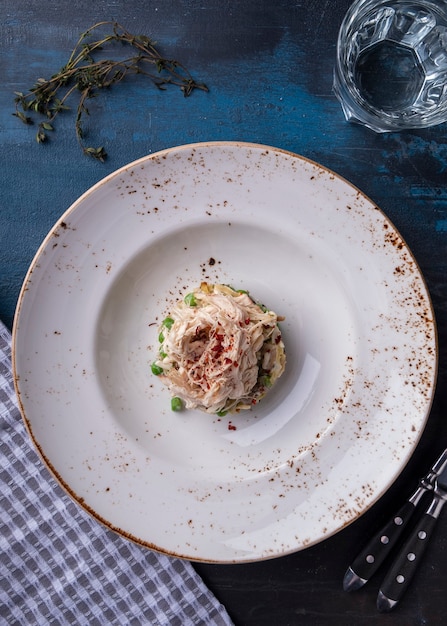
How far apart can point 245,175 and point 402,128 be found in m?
0.80

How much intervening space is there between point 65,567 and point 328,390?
1.41 metres

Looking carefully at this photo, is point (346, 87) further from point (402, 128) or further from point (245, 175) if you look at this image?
point (245, 175)

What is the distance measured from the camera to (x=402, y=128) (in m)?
2.71

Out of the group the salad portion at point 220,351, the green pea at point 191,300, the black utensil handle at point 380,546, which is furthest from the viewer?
the black utensil handle at point 380,546

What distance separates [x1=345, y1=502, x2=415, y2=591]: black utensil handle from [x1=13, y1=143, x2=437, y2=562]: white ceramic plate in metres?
0.35

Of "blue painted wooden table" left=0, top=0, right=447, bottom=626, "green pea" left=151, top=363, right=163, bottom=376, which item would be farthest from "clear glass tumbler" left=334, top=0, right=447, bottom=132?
"green pea" left=151, top=363, right=163, bottom=376

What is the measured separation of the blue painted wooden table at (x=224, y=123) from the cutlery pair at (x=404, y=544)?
2.9 inches

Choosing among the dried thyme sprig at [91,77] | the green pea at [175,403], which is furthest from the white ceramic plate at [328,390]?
the dried thyme sprig at [91,77]

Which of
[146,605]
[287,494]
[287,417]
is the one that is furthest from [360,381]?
[146,605]

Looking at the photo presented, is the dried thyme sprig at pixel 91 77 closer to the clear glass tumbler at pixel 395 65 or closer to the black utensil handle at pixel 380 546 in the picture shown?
the clear glass tumbler at pixel 395 65

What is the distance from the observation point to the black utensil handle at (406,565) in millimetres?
2680

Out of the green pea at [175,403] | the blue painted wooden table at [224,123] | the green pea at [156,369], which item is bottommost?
the green pea at [175,403]

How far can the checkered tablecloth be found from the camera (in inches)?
107

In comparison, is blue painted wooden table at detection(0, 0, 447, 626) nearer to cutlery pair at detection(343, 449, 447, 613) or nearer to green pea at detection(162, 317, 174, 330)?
cutlery pair at detection(343, 449, 447, 613)
